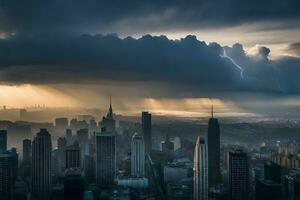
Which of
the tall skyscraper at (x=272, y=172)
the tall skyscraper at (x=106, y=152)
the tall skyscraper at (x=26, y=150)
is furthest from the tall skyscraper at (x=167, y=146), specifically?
the tall skyscraper at (x=26, y=150)

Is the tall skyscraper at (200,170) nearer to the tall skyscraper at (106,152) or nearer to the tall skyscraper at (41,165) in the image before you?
the tall skyscraper at (106,152)

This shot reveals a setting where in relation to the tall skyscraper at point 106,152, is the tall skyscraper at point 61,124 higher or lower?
higher

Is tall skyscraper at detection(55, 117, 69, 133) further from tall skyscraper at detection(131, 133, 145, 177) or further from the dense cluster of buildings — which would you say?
tall skyscraper at detection(131, 133, 145, 177)

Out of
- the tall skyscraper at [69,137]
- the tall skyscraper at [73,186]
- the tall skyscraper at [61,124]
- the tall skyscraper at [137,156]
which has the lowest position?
the tall skyscraper at [73,186]

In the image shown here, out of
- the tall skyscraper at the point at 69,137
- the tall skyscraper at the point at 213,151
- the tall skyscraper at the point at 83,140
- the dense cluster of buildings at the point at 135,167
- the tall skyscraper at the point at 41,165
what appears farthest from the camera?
the tall skyscraper at the point at 83,140

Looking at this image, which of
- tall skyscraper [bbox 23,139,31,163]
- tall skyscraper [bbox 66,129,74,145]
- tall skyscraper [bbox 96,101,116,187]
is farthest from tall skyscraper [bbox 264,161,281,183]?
tall skyscraper [bbox 23,139,31,163]
